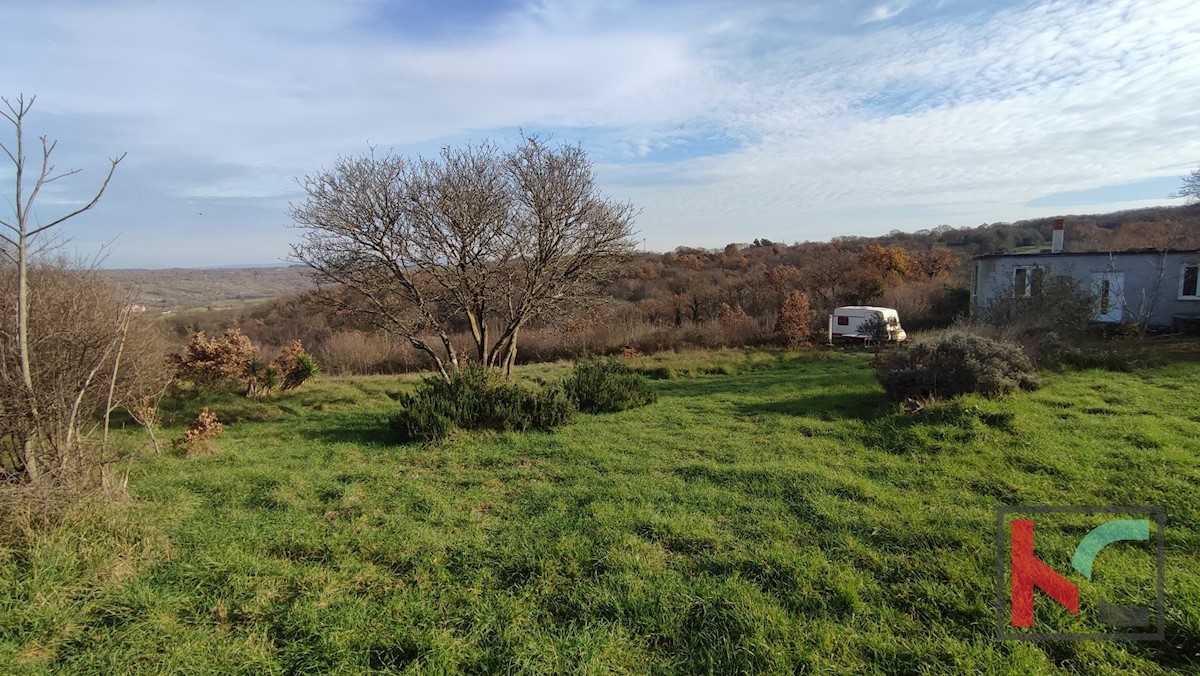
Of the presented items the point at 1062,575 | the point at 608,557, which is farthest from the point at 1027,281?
the point at 608,557

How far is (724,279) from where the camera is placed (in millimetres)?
38188

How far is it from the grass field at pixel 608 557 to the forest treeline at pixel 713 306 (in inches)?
228

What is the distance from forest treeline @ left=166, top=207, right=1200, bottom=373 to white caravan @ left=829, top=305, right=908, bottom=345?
1350mm

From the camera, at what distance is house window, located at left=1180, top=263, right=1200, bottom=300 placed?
1684 cm

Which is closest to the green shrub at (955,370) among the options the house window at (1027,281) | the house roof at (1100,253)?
the house window at (1027,281)

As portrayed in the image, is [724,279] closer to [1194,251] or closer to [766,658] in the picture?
[1194,251]

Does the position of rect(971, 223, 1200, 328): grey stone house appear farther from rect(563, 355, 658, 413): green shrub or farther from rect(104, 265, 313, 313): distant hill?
rect(104, 265, 313, 313): distant hill

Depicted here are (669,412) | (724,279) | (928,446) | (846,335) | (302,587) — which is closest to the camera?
(302,587)

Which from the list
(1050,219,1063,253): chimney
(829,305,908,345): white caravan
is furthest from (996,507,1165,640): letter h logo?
(1050,219,1063,253): chimney

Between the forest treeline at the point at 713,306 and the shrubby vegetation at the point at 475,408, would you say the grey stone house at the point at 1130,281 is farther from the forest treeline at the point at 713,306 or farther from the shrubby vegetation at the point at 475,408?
the shrubby vegetation at the point at 475,408

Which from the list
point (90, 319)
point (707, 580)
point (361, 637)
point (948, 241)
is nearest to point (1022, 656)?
point (707, 580)

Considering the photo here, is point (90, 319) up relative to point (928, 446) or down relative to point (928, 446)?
up

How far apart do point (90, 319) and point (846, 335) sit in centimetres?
2173

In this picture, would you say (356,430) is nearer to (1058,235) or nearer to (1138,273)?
(1138,273)
